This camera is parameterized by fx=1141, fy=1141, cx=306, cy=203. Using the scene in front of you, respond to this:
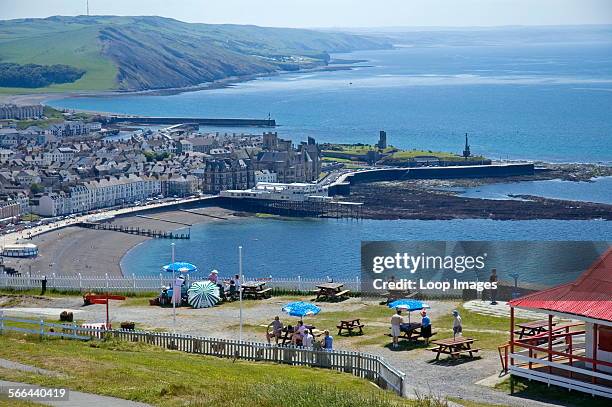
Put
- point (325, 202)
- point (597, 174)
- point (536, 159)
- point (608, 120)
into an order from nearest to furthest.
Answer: point (325, 202)
point (597, 174)
point (536, 159)
point (608, 120)

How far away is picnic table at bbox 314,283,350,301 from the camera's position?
26516 millimetres

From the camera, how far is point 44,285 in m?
29.6

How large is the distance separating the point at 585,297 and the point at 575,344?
152 cm

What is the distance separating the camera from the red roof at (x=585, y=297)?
17297 mm

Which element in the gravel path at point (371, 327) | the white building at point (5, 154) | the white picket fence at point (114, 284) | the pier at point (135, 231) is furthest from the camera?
the white building at point (5, 154)

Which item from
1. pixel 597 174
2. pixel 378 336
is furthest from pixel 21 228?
pixel 378 336

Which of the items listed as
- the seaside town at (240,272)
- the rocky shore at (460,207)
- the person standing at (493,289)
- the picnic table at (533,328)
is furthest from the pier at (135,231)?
the picnic table at (533,328)

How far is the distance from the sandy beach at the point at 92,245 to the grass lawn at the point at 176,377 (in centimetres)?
4150

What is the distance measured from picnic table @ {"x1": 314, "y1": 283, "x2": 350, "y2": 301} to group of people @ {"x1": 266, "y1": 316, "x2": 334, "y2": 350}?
5532mm

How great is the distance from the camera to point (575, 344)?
19.0m

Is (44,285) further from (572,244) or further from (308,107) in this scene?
(308,107)

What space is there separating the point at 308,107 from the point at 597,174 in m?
98.3

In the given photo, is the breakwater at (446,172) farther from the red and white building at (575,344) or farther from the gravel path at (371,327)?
the red and white building at (575,344)

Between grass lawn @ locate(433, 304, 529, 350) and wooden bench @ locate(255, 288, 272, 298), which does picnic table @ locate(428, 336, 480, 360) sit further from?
wooden bench @ locate(255, 288, 272, 298)
